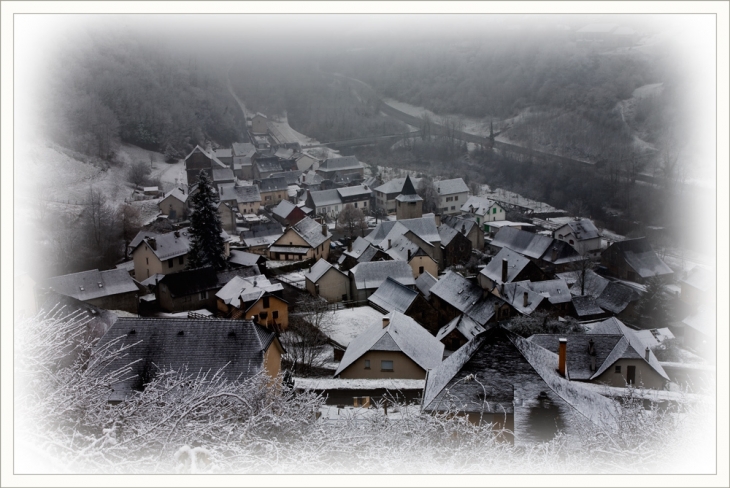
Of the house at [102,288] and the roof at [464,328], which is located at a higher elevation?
the house at [102,288]

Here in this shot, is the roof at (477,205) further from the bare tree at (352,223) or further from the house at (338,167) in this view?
the house at (338,167)

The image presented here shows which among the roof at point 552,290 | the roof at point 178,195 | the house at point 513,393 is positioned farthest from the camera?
the roof at point 178,195

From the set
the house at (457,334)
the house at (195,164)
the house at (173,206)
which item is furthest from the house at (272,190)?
the house at (457,334)

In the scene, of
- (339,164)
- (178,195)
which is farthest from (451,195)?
(178,195)

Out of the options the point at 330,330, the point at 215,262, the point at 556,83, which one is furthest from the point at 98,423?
the point at 556,83

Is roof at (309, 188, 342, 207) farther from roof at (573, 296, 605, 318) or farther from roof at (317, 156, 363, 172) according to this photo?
roof at (573, 296, 605, 318)

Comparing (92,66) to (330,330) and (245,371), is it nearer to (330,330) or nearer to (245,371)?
(330,330)
